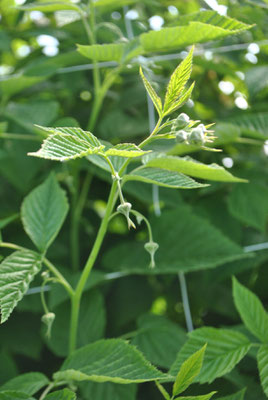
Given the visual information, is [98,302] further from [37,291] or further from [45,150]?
[45,150]

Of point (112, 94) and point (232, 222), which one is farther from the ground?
point (112, 94)

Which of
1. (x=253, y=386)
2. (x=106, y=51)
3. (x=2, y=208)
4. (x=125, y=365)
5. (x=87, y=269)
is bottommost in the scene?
(x=253, y=386)

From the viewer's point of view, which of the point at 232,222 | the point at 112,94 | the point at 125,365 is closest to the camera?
the point at 125,365

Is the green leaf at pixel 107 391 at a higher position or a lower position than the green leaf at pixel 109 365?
lower

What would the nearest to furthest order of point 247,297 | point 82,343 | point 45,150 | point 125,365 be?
point 45,150
point 125,365
point 247,297
point 82,343

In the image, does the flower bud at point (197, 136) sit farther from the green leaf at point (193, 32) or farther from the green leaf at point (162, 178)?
the green leaf at point (193, 32)

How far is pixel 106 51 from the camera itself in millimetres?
805

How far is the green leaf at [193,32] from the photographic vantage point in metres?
0.73

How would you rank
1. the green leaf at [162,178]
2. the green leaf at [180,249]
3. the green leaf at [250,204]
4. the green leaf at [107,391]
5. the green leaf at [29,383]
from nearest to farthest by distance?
the green leaf at [162,178], the green leaf at [29,383], the green leaf at [107,391], the green leaf at [180,249], the green leaf at [250,204]

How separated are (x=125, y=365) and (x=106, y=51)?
46 centimetres

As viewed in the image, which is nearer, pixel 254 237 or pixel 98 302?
pixel 98 302

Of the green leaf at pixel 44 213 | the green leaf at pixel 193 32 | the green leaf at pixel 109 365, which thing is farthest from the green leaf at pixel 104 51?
the green leaf at pixel 109 365

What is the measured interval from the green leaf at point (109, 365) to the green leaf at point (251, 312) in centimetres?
20

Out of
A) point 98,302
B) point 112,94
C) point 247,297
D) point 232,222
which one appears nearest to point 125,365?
point 247,297
